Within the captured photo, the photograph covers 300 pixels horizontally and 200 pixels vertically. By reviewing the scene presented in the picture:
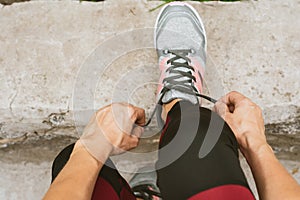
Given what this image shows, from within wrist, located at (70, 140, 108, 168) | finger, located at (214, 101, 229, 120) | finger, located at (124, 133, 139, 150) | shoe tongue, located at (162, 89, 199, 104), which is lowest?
finger, located at (124, 133, 139, 150)

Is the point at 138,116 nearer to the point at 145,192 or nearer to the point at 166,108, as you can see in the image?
the point at 166,108

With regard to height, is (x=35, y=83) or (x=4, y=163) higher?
(x=35, y=83)

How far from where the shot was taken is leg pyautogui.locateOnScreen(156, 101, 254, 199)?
30.6 inches

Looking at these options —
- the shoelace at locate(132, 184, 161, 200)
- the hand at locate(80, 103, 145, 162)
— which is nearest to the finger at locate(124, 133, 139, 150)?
the hand at locate(80, 103, 145, 162)

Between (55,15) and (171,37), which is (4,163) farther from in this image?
(171,37)

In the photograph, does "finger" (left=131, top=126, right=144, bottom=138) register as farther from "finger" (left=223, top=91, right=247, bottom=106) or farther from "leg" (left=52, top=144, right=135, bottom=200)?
"finger" (left=223, top=91, right=247, bottom=106)

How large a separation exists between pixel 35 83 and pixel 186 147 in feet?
2.08

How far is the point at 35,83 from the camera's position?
4.22 feet

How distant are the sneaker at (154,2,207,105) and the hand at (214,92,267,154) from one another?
211 mm

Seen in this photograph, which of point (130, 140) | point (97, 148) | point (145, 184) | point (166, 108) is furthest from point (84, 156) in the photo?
point (145, 184)

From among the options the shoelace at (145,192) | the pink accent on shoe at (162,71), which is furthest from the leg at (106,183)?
the pink accent on shoe at (162,71)

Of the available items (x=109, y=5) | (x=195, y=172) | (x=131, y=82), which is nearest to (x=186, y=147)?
(x=195, y=172)

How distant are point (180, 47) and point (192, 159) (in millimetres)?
592

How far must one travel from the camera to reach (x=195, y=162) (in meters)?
0.81
